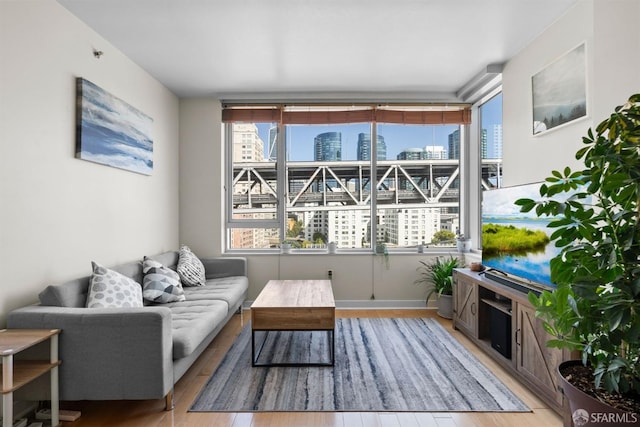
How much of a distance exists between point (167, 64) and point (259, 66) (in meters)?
0.92

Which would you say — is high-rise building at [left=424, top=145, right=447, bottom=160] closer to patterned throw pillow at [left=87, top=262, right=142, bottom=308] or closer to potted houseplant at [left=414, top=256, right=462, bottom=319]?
potted houseplant at [left=414, top=256, right=462, bottom=319]

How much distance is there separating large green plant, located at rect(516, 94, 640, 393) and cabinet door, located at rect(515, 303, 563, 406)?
2.66ft

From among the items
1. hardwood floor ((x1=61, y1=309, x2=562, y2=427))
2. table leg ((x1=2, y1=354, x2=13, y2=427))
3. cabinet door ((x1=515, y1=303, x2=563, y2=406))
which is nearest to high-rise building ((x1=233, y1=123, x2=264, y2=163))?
hardwood floor ((x1=61, y1=309, x2=562, y2=427))

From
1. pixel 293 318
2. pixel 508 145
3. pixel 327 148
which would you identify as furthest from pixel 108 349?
pixel 508 145

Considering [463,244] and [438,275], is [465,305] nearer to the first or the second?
[438,275]

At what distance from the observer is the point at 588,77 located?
2.39 m

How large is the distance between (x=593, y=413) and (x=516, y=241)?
169cm

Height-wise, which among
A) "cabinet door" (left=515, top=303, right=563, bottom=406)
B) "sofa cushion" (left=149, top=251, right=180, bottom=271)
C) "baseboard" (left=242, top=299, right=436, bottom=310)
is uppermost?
"sofa cushion" (left=149, top=251, right=180, bottom=271)

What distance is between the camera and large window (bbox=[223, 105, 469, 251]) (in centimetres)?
458

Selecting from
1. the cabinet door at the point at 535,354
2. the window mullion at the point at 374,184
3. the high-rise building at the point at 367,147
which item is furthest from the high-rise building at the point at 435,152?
the cabinet door at the point at 535,354

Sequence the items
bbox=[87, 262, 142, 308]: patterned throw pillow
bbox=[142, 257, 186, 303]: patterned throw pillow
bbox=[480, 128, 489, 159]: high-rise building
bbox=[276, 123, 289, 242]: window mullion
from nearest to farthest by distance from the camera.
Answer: bbox=[87, 262, 142, 308]: patterned throw pillow → bbox=[142, 257, 186, 303]: patterned throw pillow → bbox=[480, 128, 489, 159]: high-rise building → bbox=[276, 123, 289, 242]: window mullion

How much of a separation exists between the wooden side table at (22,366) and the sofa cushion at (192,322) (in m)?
0.63

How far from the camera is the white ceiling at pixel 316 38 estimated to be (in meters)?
2.51

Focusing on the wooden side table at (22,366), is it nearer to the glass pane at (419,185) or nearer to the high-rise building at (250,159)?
the high-rise building at (250,159)
